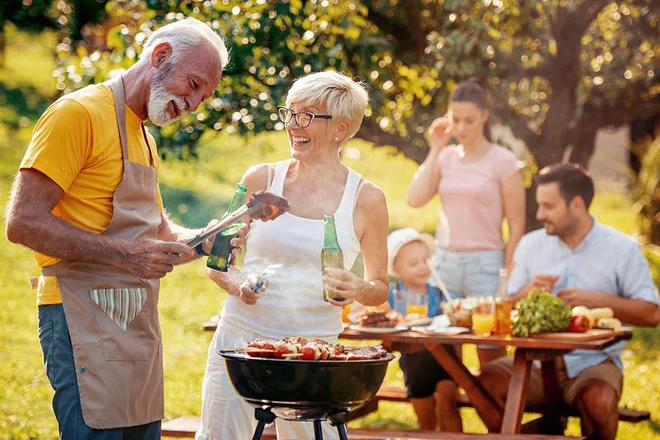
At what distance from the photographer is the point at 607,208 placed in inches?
683

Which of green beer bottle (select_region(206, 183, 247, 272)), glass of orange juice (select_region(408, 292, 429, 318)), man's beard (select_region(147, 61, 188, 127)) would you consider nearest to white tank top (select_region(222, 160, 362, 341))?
green beer bottle (select_region(206, 183, 247, 272))

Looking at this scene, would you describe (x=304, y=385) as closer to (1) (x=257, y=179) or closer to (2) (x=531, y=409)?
(1) (x=257, y=179)

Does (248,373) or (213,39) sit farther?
(213,39)

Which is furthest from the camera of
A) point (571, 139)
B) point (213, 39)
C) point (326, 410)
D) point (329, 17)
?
point (571, 139)

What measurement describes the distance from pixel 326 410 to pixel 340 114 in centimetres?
115

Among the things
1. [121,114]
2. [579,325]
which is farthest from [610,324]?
[121,114]

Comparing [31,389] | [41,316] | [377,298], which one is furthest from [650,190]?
[41,316]

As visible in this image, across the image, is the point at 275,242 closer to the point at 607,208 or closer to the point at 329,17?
the point at 329,17

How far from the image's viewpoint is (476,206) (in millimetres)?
6156

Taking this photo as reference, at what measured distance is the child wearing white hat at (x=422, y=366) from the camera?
5.90m

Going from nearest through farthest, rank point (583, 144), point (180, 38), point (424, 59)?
point (180, 38) < point (424, 59) < point (583, 144)


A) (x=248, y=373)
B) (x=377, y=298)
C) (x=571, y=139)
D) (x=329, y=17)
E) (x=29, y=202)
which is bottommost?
(x=248, y=373)

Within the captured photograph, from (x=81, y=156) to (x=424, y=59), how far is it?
503 centimetres

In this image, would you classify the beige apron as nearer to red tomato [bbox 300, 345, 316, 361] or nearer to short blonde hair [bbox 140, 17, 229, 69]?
short blonde hair [bbox 140, 17, 229, 69]
